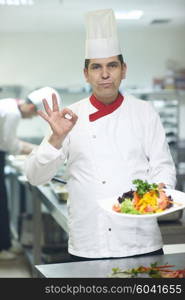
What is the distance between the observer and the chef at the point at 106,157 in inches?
70.5

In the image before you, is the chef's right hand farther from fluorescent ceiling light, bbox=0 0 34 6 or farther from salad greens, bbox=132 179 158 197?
fluorescent ceiling light, bbox=0 0 34 6

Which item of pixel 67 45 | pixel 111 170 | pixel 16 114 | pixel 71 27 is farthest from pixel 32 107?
pixel 111 170

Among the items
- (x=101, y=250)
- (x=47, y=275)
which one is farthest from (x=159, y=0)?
(x=47, y=275)

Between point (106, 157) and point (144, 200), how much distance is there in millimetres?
188

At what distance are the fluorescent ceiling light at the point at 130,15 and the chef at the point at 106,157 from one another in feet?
1.63

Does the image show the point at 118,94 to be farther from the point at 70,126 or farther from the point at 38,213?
the point at 38,213

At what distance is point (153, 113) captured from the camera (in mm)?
1842

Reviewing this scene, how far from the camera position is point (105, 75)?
177 centimetres

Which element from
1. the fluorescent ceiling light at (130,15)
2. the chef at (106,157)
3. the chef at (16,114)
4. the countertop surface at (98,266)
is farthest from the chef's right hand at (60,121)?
the fluorescent ceiling light at (130,15)

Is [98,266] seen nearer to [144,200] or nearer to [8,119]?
[144,200]

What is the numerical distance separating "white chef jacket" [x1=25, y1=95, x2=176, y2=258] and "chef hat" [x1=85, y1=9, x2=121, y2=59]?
0.14m

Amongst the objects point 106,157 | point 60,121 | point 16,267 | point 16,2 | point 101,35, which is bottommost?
point 16,267

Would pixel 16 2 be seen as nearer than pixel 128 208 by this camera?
No

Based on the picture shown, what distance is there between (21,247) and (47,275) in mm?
2514
